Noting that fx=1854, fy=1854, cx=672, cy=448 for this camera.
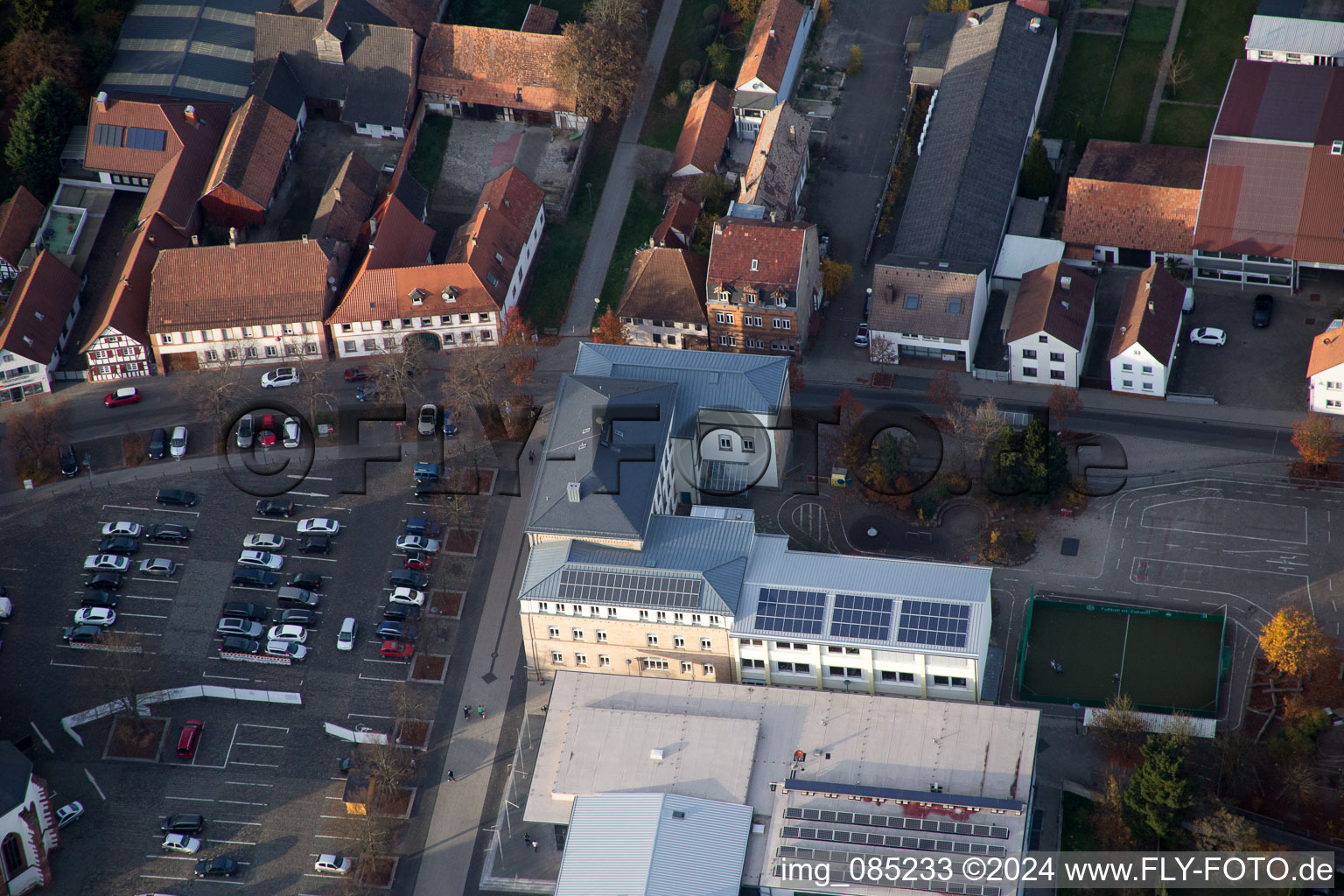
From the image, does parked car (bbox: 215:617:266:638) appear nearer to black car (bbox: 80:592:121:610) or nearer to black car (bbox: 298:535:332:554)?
black car (bbox: 298:535:332:554)

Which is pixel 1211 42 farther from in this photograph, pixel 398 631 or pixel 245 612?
pixel 245 612

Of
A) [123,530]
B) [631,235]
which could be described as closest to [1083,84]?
[631,235]

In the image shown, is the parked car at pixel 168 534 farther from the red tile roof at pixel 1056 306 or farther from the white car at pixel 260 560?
the red tile roof at pixel 1056 306

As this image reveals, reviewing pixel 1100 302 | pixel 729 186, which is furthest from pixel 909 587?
pixel 729 186

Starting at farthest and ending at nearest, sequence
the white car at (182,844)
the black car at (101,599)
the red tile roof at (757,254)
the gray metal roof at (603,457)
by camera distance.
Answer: the red tile roof at (757,254) < the black car at (101,599) < the gray metal roof at (603,457) < the white car at (182,844)

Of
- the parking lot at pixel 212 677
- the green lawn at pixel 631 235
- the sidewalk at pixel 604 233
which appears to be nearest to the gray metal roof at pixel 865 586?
the parking lot at pixel 212 677

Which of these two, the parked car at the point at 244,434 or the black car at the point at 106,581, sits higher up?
the parked car at the point at 244,434

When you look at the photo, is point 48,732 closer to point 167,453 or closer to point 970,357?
point 167,453
